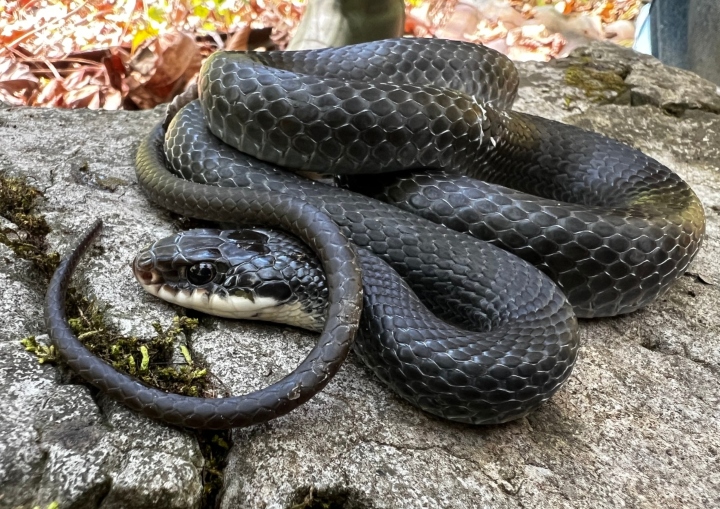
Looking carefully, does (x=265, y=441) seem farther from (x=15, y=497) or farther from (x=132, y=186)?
(x=132, y=186)

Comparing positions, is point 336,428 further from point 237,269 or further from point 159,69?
point 159,69

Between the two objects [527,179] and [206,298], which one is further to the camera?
[527,179]

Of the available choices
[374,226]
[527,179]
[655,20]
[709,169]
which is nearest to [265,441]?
[374,226]

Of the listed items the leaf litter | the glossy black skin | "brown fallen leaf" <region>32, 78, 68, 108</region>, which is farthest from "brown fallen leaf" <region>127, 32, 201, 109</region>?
the glossy black skin

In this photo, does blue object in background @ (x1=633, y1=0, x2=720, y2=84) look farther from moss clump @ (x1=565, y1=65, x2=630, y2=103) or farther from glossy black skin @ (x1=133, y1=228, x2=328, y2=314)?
glossy black skin @ (x1=133, y1=228, x2=328, y2=314)

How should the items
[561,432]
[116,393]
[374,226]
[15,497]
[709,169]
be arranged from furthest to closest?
1. [709,169]
2. [374,226]
3. [561,432]
4. [116,393]
5. [15,497]

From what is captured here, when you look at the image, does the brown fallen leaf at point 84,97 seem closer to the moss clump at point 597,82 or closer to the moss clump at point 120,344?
the moss clump at point 120,344
